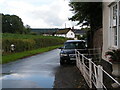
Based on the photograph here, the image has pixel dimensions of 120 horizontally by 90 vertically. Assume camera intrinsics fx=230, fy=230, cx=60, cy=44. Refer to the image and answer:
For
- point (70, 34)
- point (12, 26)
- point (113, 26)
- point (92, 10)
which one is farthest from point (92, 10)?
point (70, 34)

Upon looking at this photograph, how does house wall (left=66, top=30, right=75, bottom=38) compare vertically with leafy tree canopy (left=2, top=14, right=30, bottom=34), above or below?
below

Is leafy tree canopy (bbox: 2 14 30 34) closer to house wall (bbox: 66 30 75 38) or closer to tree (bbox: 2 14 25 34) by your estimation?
tree (bbox: 2 14 25 34)

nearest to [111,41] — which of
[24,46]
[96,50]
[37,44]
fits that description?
[96,50]

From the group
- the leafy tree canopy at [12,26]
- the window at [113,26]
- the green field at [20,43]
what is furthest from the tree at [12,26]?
the window at [113,26]

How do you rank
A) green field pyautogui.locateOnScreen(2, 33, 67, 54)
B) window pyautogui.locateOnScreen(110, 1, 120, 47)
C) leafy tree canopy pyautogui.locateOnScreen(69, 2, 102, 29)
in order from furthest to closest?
green field pyautogui.locateOnScreen(2, 33, 67, 54) → leafy tree canopy pyautogui.locateOnScreen(69, 2, 102, 29) → window pyautogui.locateOnScreen(110, 1, 120, 47)

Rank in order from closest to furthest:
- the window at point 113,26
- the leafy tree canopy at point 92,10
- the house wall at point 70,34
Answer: the window at point 113,26
the leafy tree canopy at point 92,10
the house wall at point 70,34

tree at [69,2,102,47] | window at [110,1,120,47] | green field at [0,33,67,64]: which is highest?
tree at [69,2,102,47]

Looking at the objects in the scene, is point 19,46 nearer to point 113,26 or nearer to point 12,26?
point 113,26

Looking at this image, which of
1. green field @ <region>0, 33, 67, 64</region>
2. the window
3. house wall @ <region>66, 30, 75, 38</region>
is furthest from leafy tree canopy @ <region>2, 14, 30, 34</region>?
the window

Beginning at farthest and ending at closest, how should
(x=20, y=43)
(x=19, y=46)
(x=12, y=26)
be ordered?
(x=12, y=26)
(x=20, y=43)
(x=19, y=46)

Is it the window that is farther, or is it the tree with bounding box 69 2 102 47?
the tree with bounding box 69 2 102 47

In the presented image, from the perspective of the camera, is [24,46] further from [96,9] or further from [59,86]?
[59,86]

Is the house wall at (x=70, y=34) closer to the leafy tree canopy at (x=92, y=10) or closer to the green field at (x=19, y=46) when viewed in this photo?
the green field at (x=19, y=46)

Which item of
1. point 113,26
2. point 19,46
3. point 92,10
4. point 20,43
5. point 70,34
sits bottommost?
point 19,46
